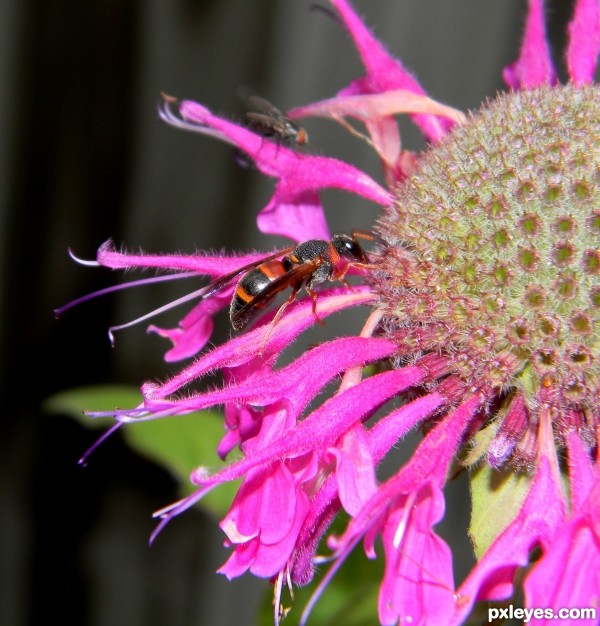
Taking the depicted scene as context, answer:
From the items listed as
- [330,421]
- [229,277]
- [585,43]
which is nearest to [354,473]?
[330,421]

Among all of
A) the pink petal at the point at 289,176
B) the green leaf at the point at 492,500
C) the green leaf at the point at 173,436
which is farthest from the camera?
the green leaf at the point at 173,436

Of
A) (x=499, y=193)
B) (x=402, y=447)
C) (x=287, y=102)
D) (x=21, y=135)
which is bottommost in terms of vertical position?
(x=402, y=447)

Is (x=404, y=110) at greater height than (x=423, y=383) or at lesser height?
greater

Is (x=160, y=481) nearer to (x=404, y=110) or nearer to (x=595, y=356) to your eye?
(x=404, y=110)

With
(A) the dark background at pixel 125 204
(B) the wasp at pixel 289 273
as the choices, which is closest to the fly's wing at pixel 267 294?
(B) the wasp at pixel 289 273

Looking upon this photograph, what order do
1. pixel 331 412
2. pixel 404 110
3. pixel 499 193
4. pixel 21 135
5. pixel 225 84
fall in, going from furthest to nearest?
pixel 225 84 → pixel 21 135 → pixel 404 110 → pixel 499 193 → pixel 331 412

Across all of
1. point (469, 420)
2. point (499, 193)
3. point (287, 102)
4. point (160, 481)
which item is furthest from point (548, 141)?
point (160, 481)

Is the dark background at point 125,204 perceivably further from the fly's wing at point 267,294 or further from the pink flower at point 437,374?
the fly's wing at point 267,294

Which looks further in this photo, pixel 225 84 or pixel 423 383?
pixel 225 84
